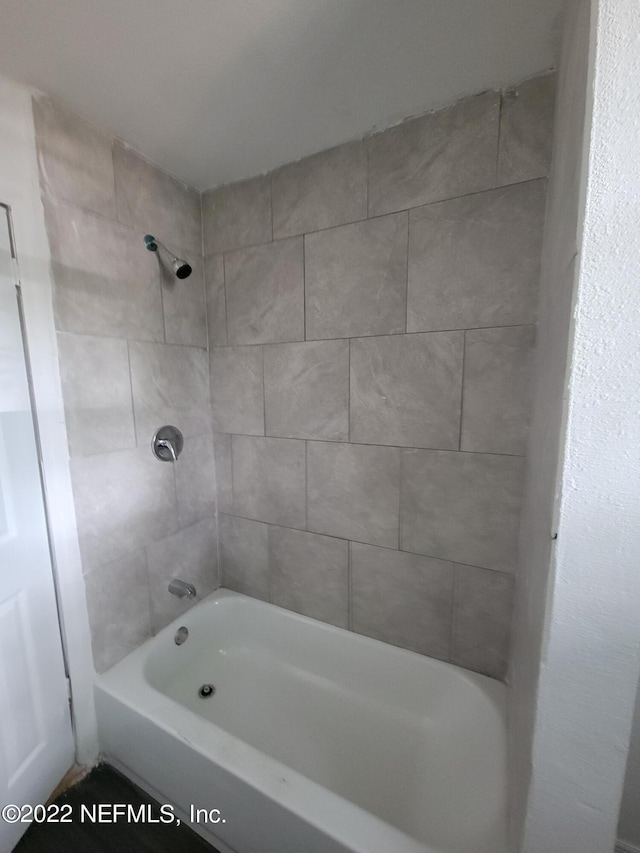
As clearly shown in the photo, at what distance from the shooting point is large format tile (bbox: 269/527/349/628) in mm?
1460

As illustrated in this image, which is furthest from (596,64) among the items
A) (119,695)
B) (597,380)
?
(119,695)

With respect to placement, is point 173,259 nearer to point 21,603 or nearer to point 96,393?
point 96,393

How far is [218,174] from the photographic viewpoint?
4.71 feet

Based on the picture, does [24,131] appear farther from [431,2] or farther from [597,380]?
[597,380]

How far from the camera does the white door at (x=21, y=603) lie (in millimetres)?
967

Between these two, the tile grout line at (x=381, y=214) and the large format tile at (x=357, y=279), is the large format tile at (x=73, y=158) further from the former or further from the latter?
the large format tile at (x=357, y=279)

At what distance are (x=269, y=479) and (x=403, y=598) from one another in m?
0.74

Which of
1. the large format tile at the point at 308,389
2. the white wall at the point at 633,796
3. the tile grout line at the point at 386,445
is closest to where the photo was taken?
the white wall at the point at 633,796

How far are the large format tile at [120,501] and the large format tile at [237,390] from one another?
0.35 metres

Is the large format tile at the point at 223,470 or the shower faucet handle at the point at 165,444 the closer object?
the shower faucet handle at the point at 165,444

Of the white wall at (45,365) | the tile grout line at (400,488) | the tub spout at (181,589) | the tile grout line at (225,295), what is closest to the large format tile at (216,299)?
the tile grout line at (225,295)

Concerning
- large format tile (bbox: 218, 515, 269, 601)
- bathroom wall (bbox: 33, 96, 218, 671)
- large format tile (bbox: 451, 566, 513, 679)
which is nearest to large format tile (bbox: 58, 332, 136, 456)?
bathroom wall (bbox: 33, 96, 218, 671)

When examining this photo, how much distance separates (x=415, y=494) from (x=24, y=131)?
1.67 meters

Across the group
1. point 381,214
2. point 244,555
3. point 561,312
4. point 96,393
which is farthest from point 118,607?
point 381,214
